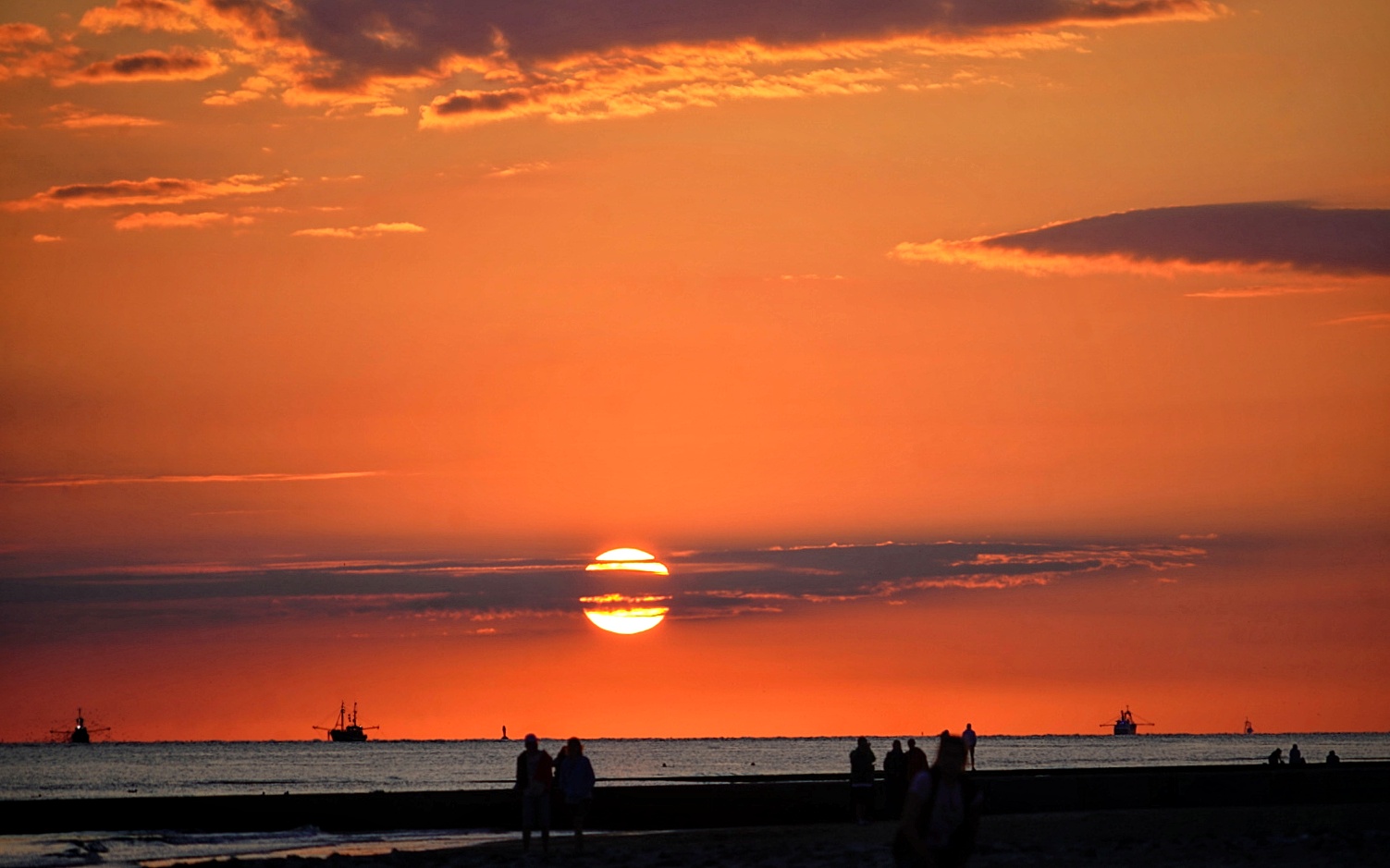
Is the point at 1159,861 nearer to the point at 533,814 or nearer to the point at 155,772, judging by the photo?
the point at 533,814

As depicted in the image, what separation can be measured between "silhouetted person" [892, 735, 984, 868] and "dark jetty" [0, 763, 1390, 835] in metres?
24.6

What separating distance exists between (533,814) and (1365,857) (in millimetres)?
13208

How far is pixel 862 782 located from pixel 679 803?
9477 millimetres

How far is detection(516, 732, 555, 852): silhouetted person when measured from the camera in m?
27.1

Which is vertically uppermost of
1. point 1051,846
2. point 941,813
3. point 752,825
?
Result: point 752,825

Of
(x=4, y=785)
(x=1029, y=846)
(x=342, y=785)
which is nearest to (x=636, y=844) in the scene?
(x=1029, y=846)

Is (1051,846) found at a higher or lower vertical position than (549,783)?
lower

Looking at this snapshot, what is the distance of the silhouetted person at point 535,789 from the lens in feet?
88.9

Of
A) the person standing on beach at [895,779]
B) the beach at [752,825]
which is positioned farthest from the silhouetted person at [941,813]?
the person standing on beach at [895,779]

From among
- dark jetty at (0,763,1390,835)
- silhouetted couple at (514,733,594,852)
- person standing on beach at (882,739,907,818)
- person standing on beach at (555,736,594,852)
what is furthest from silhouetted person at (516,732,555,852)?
dark jetty at (0,763,1390,835)

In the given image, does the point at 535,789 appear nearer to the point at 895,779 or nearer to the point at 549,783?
the point at 549,783

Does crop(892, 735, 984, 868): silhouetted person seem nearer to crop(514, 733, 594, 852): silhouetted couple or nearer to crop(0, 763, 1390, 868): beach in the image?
crop(0, 763, 1390, 868): beach

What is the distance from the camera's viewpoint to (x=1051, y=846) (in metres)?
25.4

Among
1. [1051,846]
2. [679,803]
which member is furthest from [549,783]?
[679,803]
